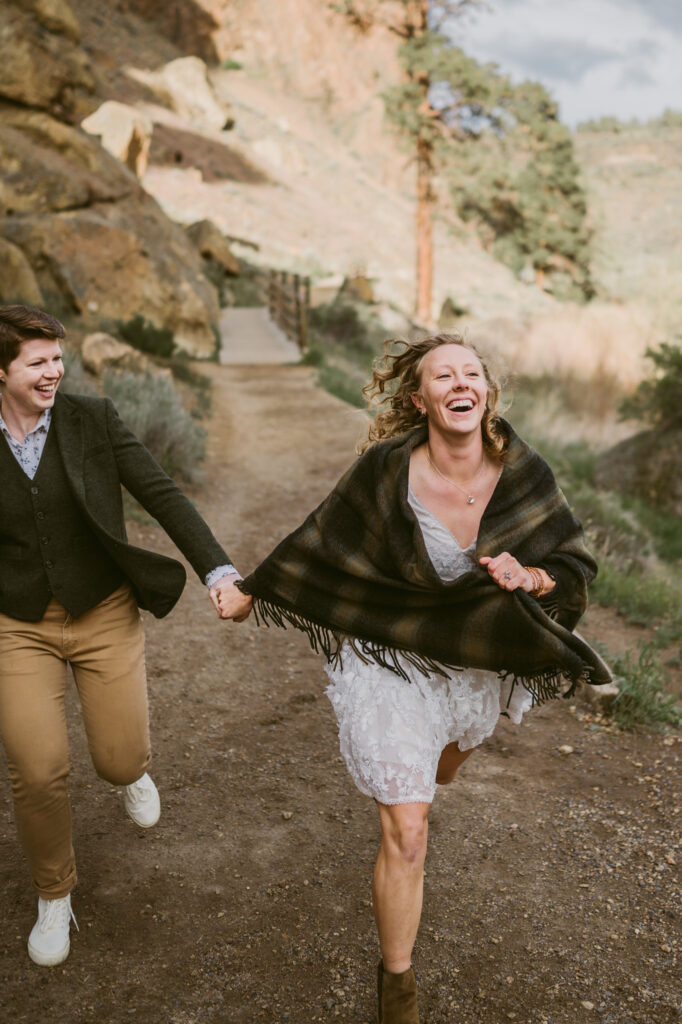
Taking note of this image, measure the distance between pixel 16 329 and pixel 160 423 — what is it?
5.78 metres

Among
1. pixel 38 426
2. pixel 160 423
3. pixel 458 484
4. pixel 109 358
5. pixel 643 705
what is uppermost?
pixel 38 426

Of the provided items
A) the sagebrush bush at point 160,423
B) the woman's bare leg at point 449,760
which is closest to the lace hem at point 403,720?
the woman's bare leg at point 449,760

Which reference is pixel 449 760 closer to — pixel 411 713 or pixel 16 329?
pixel 411 713

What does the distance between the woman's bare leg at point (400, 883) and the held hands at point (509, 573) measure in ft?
2.18

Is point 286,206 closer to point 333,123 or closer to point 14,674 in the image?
point 333,123

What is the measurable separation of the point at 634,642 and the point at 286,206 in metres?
34.1

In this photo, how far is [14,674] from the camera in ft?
8.74

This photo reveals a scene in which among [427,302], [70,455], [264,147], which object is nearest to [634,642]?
[70,455]

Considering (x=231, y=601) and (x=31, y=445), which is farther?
(x=231, y=601)

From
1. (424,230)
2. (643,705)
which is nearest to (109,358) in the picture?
(643,705)

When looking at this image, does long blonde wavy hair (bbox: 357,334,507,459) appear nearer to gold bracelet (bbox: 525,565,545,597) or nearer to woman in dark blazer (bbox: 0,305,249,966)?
gold bracelet (bbox: 525,565,545,597)

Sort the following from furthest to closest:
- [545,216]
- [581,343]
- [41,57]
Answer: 1. [545,216]
2. [581,343]
3. [41,57]

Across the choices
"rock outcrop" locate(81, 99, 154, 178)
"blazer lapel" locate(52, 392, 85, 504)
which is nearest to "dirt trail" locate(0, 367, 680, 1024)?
"blazer lapel" locate(52, 392, 85, 504)

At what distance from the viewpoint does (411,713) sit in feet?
8.10
